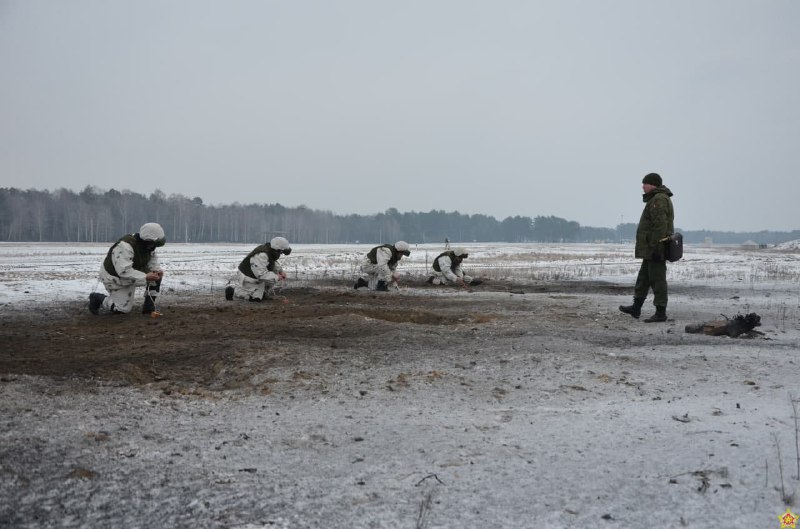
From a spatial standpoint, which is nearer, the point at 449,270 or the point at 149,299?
the point at 149,299

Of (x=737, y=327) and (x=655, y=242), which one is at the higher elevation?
(x=655, y=242)

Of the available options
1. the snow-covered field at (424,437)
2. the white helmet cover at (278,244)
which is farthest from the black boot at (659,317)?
the white helmet cover at (278,244)

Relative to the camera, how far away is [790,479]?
294cm

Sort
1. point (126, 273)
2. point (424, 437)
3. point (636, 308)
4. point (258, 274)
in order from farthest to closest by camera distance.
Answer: point (258, 274) → point (126, 273) → point (636, 308) → point (424, 437)

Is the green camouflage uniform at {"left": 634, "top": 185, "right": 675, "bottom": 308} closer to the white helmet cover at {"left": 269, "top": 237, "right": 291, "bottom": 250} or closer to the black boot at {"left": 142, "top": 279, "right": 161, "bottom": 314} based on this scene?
the white helmet cover at {"left": 269, "top": 237, "right": 291, "bottom": 250}

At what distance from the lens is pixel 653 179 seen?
9.27 metres

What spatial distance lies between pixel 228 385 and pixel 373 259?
10.0 metres

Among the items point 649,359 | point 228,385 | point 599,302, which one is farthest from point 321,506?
point 599,302

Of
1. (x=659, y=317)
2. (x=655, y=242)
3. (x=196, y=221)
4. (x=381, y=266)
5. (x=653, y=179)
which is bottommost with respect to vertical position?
(x=659, y=317)

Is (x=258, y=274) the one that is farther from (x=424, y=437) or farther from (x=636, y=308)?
(x=424, y=437)

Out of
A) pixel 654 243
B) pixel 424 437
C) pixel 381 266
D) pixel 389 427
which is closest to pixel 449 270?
pixel 381 266

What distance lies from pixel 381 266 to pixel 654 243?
293 inches

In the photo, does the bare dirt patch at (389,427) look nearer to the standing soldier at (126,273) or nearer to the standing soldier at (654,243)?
the standing soldier at (654,243)

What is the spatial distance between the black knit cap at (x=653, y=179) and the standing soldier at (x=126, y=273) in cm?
806
